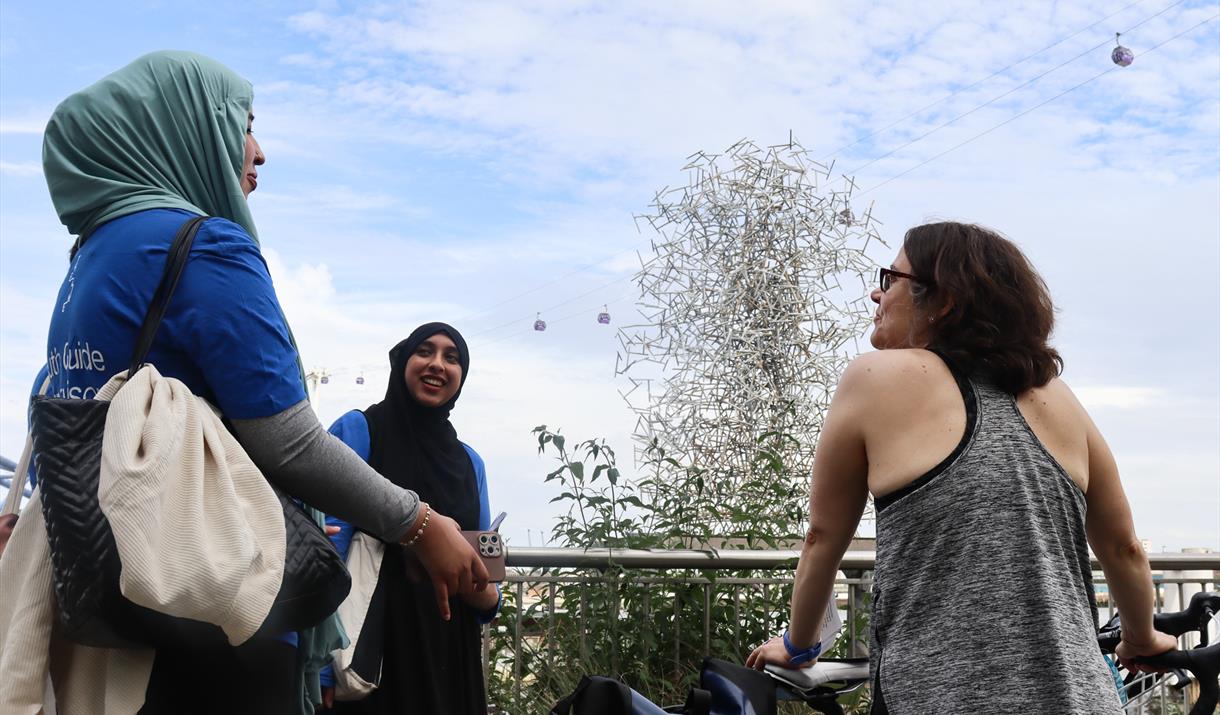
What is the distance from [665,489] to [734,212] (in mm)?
3263

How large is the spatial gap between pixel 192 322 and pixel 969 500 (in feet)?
3.85

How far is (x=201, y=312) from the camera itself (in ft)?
5.33

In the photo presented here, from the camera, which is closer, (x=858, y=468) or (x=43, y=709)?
(x=43, y=709)

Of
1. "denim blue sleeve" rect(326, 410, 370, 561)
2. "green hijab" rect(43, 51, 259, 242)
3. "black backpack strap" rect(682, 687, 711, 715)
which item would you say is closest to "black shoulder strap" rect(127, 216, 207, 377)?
"green hijab" rect(43, 51, 259, 242)

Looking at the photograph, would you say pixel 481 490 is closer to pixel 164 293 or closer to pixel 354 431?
pixel 354 431

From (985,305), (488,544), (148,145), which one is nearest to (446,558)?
(148,145)

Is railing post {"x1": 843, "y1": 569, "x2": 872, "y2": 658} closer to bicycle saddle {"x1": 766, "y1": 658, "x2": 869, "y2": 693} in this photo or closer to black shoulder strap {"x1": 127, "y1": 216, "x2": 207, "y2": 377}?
bicycle saddle {"x1": 766, "y1": 658, "x2": 869, "y2": 693}

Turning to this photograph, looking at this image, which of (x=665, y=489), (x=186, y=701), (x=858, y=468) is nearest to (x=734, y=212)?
(x=665, y=489)

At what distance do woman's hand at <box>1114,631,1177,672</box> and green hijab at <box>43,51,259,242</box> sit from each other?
1.78 metres

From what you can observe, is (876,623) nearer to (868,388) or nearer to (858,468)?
(858,468)

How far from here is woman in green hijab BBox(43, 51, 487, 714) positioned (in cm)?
162

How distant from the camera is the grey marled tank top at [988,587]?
1.67 m

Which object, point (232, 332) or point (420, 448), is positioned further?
point (420, 448)

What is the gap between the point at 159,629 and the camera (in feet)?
4.83
